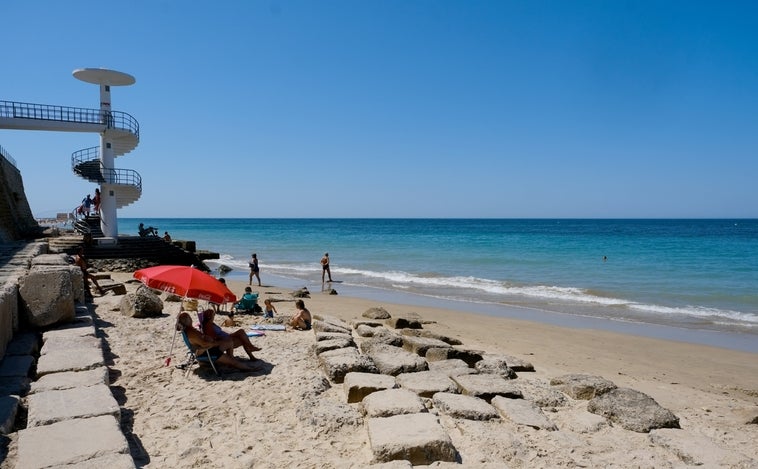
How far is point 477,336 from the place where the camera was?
38.6 feet

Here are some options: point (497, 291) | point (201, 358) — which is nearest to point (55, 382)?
point (201, 358)

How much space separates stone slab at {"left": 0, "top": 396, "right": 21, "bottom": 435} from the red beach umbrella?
2.62 m

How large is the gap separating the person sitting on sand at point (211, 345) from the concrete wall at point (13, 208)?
15.4 m

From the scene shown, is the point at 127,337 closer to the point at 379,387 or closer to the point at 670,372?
the point at 379,387

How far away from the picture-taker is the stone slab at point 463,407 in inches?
222

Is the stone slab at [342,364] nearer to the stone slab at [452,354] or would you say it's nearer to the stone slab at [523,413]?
the stone slab at [452,354]

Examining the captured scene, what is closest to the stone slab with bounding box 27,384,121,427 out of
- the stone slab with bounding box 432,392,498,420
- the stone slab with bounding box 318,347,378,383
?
the stone slab with bounding box 318,347,378,383

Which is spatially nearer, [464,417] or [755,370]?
[464,417]

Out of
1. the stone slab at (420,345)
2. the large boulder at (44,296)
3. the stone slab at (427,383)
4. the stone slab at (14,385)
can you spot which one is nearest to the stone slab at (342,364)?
the stone slab at (427,383)

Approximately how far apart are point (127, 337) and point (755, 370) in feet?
38.2

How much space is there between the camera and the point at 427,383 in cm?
650

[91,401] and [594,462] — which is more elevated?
[91,401]

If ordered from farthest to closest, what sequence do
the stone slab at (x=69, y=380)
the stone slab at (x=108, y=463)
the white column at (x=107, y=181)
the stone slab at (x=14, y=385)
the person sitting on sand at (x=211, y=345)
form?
the white column at (x=107, y=181), the person sitting on sand at (x=211, y=345), the stone slab at (x=14, y=385), the stone slab at (x=69, y=380), the stone slab at (x=108, y=463)

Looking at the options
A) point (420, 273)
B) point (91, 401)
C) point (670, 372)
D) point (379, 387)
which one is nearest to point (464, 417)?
point (379, 387)
